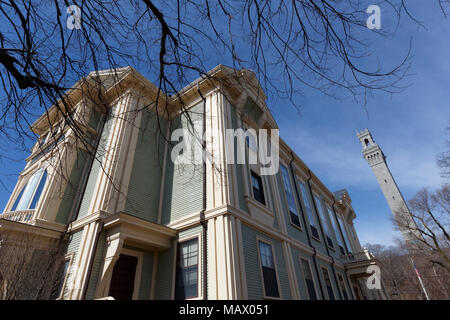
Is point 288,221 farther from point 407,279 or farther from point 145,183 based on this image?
point 407,279

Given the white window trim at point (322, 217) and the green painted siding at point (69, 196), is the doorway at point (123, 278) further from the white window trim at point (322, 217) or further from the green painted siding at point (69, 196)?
the white window trim at point (322, 217)

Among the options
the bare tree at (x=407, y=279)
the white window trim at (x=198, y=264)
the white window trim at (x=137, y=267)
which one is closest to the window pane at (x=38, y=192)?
the white window trim at (x=137, y=267)

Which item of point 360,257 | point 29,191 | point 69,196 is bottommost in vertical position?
point 360,257

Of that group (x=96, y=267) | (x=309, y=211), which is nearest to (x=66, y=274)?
(x=96, y=267)

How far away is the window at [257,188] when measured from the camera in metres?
10.9

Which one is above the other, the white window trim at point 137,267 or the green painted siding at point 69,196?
the green painted siding at point 69,196

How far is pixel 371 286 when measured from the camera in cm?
1986

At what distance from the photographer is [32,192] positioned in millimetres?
Answer: 10906

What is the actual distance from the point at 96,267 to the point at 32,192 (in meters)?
6.05

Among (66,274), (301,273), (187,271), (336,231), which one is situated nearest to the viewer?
(66,274)

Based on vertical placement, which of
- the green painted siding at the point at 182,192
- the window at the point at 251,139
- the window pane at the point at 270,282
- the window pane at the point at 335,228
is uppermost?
the window at the point at 251,139

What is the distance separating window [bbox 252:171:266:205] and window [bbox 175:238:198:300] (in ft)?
12.0

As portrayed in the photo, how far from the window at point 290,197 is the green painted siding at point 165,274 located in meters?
7.22
